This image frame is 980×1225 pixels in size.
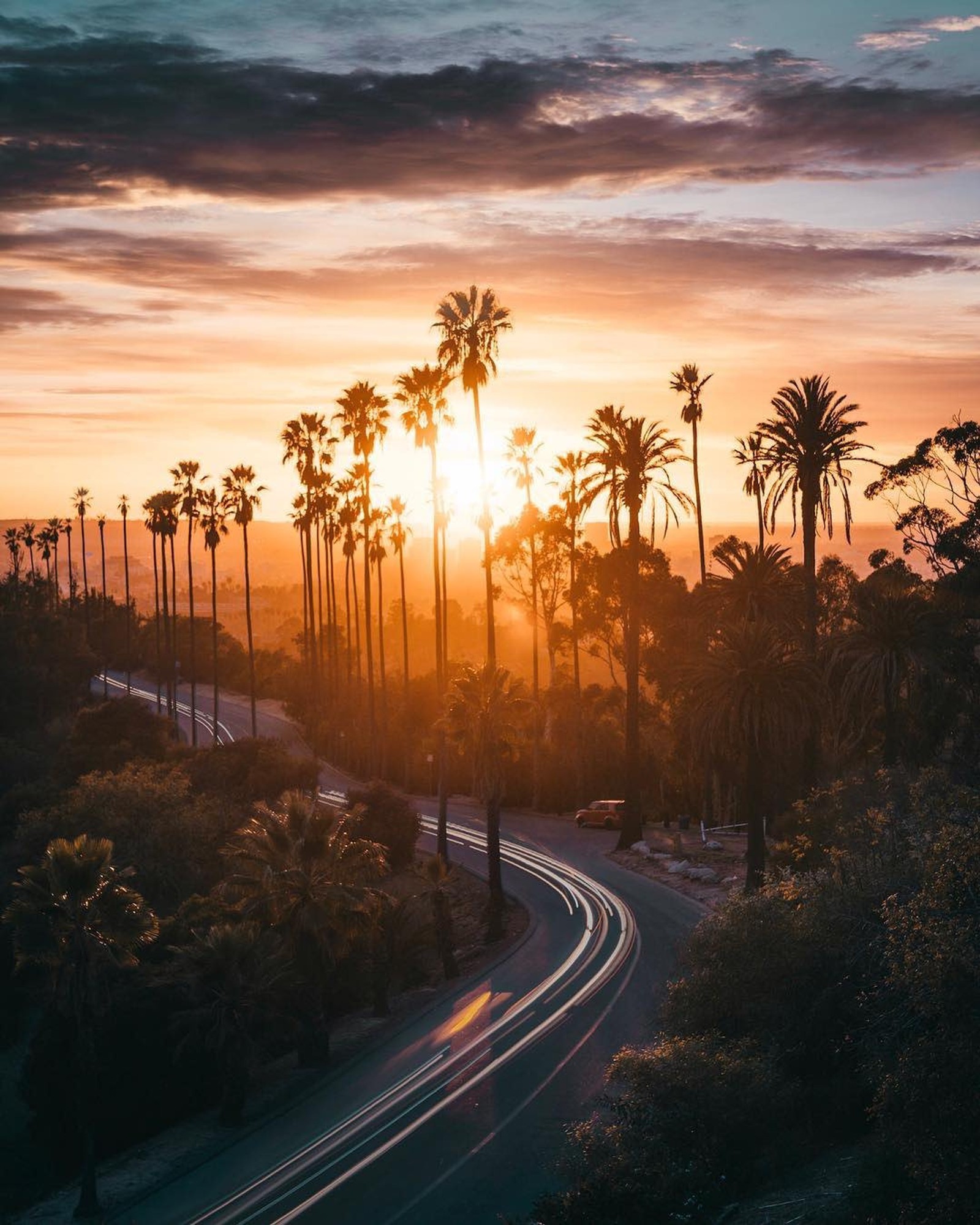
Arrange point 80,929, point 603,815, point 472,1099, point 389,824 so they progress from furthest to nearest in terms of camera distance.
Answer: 1. point 603,815
2. point 389,824
3. point 80,929
4. point 472,1099

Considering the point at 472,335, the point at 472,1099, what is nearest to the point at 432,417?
the point at 472,335

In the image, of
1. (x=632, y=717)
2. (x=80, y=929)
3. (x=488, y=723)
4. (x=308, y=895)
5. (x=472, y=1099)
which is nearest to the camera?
(x=472, y=1099)

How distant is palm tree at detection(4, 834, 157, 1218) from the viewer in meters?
29.8

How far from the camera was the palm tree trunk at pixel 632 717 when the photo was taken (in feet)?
179

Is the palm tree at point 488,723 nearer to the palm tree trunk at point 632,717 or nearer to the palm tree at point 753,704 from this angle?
the palm tree trunk at point 632,717

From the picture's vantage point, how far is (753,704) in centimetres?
3909

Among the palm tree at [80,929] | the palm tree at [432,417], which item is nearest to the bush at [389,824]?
the palm tree at [432,417]

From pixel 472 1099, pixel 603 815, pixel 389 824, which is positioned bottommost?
pixel 603 815

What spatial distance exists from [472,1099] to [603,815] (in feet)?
119

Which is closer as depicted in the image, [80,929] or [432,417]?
[80,929]

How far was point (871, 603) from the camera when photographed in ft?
148

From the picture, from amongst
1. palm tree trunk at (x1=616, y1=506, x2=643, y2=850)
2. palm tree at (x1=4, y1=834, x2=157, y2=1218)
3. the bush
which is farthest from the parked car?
palm tree at (x1=4, y1=834, x2=157, y2=1218)

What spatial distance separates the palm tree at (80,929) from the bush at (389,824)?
2793 centimetres

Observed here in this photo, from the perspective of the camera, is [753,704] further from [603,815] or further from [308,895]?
[603,815]
